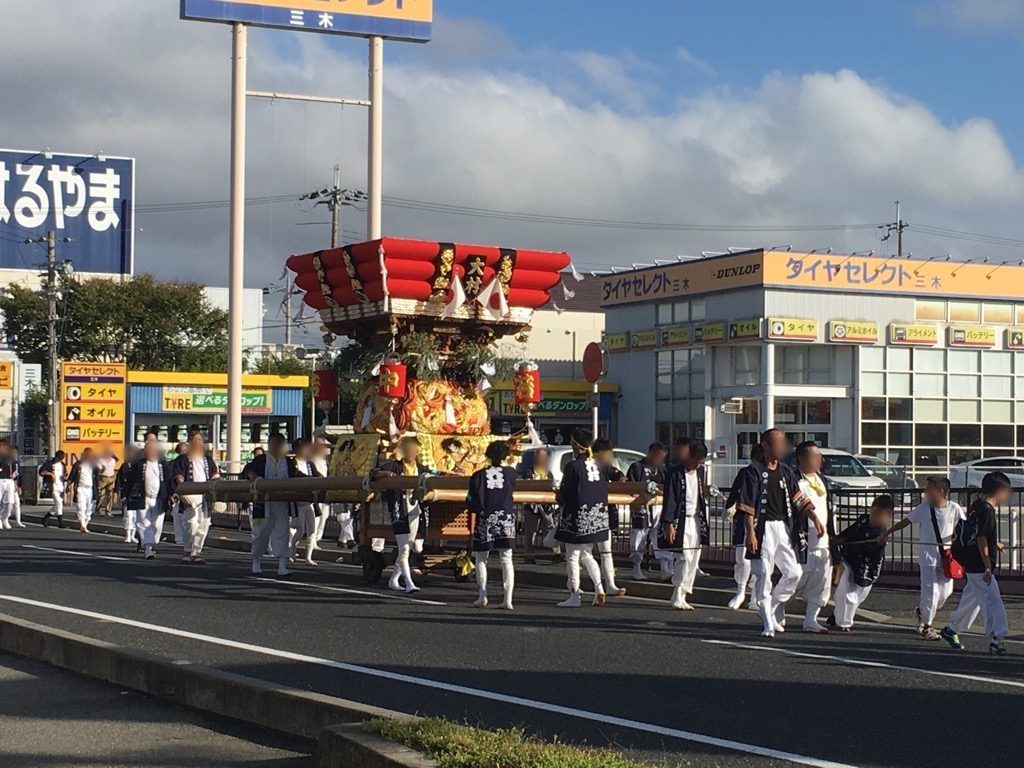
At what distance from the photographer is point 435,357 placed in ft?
55.0

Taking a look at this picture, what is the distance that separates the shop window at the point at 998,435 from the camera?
44688mm

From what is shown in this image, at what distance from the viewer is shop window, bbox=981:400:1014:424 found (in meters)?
44.7

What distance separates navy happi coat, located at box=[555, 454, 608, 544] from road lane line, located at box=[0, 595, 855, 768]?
410 cm

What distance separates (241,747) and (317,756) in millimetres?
691

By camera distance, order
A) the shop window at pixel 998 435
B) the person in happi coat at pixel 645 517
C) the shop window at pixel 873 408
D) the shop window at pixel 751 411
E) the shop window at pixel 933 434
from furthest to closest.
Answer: the shop window at pixel 998 435 < the shop window at pixel 933 434 < the shop window at pixel 873 408 < the shop window at pixel 751 411 < the person in happi coat at pixel 645 517

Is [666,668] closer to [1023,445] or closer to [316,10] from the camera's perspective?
[316,10]

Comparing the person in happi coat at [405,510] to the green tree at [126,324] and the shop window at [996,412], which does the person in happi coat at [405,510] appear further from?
the green tree at [126,324]

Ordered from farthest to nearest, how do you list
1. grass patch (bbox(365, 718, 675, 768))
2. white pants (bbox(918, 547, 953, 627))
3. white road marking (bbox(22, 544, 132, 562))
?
white road marking (bbox(22, 544, 132, 562)) < white pants (bbox(918, 547, 953, 627)) < grass patch (bbox(365, 718, 675, 768))

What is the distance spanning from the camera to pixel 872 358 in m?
43.6

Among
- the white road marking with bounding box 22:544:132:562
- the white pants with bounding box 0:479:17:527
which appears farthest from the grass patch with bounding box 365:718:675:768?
the white pants with bounding box 0:479:17:527

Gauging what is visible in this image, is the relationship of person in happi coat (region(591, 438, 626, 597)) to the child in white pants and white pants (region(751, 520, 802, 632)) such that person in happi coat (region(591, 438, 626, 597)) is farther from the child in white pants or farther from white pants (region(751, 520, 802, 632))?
the child in white pants

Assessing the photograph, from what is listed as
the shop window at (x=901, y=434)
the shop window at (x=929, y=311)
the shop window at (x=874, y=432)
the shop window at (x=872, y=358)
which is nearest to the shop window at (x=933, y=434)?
the shop window at (x=901, y=434)

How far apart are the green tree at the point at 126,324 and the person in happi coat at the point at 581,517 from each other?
43.2 metres

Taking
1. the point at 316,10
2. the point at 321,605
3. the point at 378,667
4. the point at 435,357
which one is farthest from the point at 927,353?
the point at 378,667
